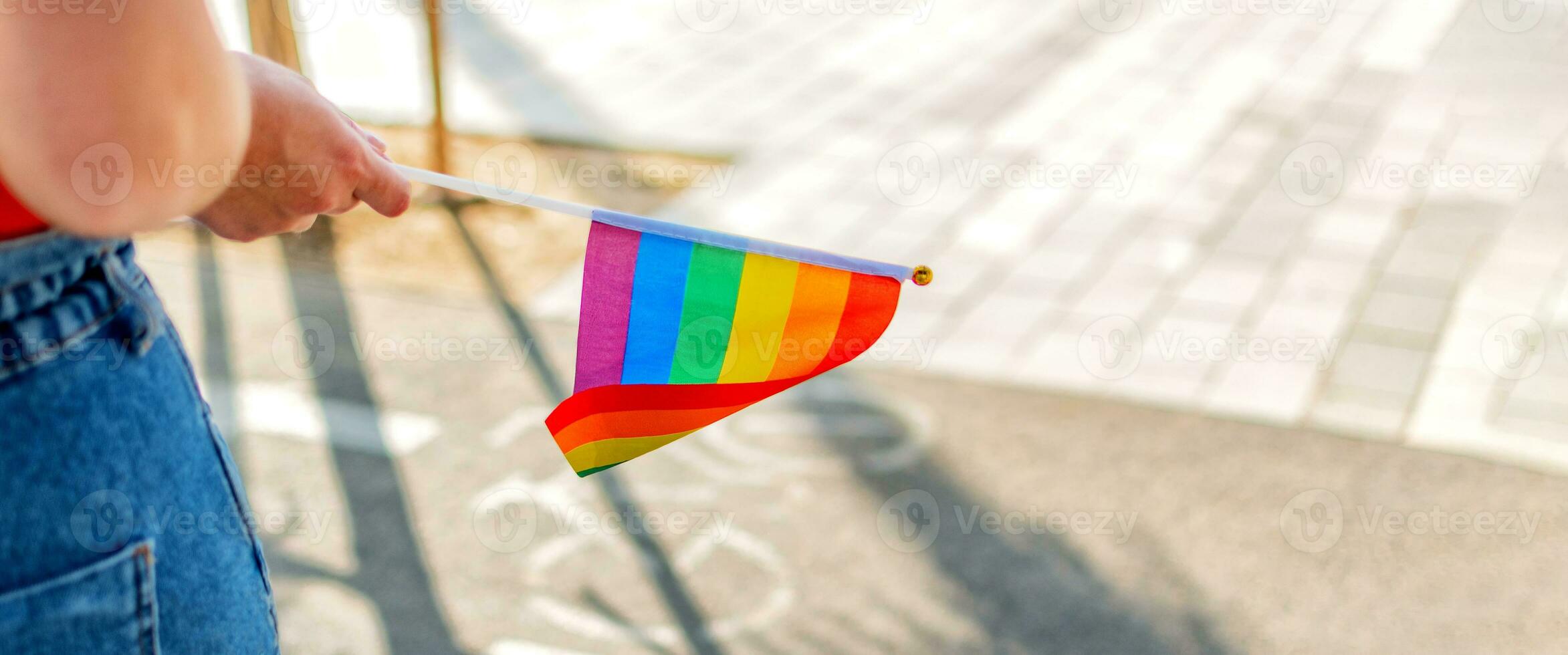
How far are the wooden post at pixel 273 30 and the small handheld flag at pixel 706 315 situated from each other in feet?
12.1

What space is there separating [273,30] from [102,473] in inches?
167

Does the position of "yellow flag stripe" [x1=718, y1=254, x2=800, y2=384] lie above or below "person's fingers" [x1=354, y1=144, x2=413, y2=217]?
below

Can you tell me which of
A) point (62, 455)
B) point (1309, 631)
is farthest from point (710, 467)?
point (62, 455)

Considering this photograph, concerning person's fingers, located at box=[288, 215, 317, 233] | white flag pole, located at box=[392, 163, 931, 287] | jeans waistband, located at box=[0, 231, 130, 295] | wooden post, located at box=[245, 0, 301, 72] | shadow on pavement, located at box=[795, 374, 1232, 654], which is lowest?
shadow on pavement, located at box=[795, 374, 1232, 654]

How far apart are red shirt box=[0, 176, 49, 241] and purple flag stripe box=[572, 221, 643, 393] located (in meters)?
0.63

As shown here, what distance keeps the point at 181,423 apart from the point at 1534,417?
4.31 metres

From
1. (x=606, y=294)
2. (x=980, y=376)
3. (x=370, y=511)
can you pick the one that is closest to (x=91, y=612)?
(x=606, y=294)

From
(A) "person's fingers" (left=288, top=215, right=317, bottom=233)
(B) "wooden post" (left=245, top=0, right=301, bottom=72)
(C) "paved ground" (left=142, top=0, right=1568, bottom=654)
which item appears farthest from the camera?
(B) "wooden post" (left=245, top=0, right=301, bottom=72)

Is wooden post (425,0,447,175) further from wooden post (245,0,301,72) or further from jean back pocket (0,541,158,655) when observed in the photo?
jean back pocket (0,541,158,655)

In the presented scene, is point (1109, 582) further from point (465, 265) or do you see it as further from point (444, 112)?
point (444, 112)

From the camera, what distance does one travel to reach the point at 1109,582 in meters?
3.46

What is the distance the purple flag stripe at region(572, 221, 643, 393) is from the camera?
1.57 meters

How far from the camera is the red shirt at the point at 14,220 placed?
1.00 meters

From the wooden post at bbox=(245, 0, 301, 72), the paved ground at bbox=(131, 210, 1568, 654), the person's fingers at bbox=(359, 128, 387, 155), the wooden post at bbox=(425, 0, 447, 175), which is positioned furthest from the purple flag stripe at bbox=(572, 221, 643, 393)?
the wooden post at bbox=(425, 0, 447, 175)
